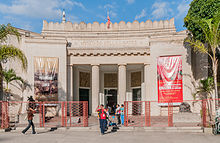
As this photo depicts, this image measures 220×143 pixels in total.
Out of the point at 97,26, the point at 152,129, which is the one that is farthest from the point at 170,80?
the point at 97,26

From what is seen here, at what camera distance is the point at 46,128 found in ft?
44.9

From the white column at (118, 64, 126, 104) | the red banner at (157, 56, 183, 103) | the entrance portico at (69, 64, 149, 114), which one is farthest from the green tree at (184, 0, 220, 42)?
the white column at (118, 64, 126, 104)

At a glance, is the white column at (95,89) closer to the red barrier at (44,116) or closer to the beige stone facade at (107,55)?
the beige stone facade at (107,55)

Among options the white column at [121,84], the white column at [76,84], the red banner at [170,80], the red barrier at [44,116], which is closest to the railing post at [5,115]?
the red barrier at [44,116]

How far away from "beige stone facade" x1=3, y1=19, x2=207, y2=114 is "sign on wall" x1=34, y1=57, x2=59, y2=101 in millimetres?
514

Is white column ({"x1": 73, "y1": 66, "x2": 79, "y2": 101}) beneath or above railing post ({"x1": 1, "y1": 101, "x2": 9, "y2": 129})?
above

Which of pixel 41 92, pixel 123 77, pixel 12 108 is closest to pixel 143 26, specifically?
pixel 123 77

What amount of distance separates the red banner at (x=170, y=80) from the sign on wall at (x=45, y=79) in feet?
35.2

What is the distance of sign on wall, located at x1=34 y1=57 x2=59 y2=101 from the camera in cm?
2178

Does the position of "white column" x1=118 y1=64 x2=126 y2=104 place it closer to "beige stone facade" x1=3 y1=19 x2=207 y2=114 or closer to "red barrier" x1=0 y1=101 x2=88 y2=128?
"beige stone facade" x1=3 y1=19 x2=207 y2=114

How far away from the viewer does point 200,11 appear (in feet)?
57.8

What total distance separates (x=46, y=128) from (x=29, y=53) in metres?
11.1

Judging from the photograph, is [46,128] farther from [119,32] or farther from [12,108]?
[119,32]

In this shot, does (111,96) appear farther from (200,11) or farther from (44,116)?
(200,11)
